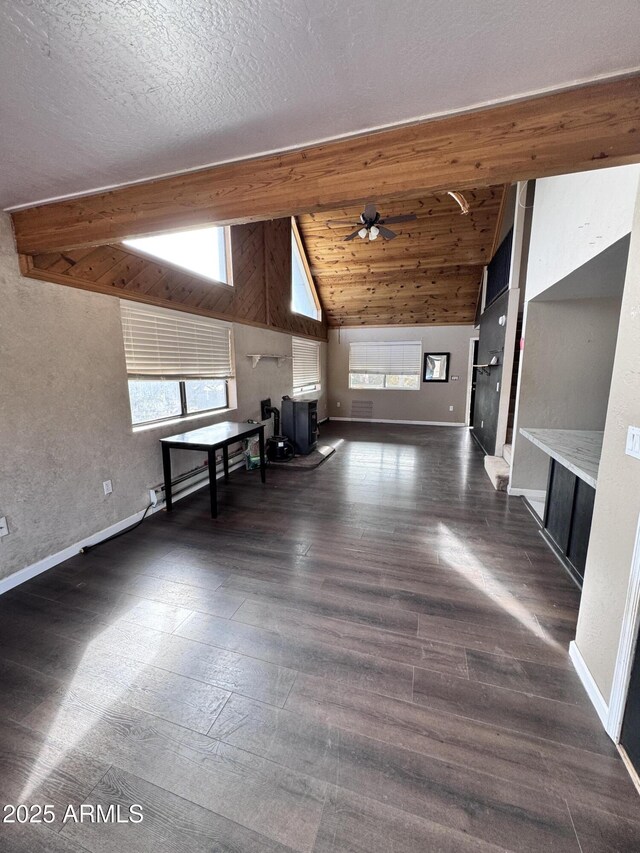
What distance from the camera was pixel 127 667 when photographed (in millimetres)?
1647

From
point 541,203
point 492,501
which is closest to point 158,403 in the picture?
point 492,501

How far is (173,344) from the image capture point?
3.61 metres

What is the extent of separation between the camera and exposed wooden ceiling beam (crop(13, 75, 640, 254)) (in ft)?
4.03

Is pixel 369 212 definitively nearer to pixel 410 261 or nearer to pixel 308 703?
pixel 410 261

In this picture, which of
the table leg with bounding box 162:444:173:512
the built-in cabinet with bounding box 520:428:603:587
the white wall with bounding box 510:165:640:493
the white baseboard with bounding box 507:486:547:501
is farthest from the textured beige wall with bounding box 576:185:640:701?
the table leg with bounding box 162:444:173:512

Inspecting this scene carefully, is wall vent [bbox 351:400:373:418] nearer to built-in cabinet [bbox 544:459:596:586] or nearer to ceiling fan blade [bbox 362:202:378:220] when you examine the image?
ceiling fan blade [bbox 362:202:378:220]

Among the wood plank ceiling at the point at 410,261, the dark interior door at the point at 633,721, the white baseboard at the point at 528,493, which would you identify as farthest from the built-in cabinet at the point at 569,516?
the wood plank ceiling at the point at 410,261

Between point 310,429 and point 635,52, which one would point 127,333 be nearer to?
point 310,429

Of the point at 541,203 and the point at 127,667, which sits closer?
the point at 127,667

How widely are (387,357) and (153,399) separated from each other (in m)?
6.35

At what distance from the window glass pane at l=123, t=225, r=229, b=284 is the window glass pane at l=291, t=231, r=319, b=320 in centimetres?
232

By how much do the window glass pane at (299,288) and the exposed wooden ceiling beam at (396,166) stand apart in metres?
4.98

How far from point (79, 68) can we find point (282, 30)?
70 cm

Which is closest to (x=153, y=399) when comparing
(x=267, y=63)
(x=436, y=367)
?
(x=267, y=63)
